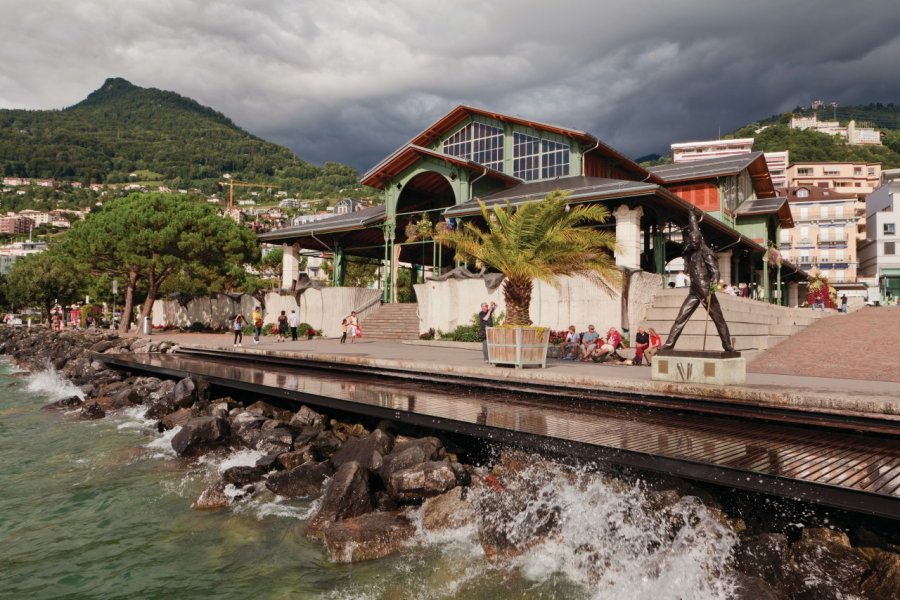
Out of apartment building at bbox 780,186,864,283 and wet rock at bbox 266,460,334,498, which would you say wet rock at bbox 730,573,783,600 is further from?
apartment building at bbox 780,186,864,283

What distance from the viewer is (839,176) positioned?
9675 cm

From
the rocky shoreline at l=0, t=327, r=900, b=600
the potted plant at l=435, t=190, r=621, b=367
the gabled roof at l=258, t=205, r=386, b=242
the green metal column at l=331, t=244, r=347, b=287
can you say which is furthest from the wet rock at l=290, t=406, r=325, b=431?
the green metal column at l=331, t=244, r=347, b=287

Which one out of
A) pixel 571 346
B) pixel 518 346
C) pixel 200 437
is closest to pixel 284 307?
pixel 571 346

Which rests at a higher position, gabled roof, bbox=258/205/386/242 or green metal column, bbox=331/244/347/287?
gabled roof, bbox=258/205/386/242

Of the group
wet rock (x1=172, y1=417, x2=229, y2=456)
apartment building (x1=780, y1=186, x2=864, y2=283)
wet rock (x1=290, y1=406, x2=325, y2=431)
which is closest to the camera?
wet rock (x1=172, y1=417, x2=229, y2=456)

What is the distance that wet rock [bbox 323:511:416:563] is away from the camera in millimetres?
6121

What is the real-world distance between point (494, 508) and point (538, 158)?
962 inches

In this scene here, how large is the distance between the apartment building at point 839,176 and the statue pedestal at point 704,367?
333 ft

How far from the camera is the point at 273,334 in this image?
99.3 feet

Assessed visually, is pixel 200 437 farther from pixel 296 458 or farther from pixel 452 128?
pixel 452 128

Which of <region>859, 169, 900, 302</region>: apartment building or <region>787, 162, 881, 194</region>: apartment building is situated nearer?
<region>859, 169, 900, 302</region>: apartment building

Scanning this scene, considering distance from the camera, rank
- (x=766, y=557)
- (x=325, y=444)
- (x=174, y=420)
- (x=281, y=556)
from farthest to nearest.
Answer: (x=174, y=420) → (x=325, y=444) → (x=281, y=556) → (x=766, y=557)

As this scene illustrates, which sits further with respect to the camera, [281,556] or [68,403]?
[68,403]

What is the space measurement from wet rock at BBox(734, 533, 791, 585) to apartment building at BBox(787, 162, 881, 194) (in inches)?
4201
